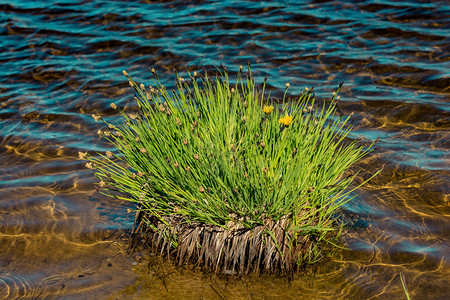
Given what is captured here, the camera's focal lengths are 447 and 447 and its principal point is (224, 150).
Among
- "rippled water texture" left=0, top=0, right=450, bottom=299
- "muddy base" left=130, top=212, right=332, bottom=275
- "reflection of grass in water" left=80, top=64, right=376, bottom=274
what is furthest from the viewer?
"rippled water texture" left=0, top=0, right=450, bottom=299

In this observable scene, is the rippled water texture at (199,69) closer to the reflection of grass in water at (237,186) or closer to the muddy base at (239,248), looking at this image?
the muddy base at (239,248)

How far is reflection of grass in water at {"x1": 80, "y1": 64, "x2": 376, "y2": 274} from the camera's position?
375cm

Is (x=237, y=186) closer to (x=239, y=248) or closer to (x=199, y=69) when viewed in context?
(x=239, y=248)

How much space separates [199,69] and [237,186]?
630cm

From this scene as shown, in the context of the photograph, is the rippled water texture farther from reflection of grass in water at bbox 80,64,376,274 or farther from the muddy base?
reflection of grass in water at bbox 80,64,376,274

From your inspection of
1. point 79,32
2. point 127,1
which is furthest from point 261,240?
point 127,1

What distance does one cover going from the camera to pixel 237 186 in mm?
3807

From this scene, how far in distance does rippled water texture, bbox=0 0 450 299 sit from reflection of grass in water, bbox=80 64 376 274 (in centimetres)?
26

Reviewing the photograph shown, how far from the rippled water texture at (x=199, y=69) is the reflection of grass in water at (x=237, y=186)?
0.26 metres

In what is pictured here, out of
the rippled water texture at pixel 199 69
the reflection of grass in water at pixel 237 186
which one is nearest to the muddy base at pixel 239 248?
the reflection of grass in water at pixel 237 186

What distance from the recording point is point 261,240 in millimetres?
3895

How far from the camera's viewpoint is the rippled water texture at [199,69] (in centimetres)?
412

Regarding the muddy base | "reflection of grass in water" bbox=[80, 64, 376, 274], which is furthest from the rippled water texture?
"reflection of grass in water" bbox=[80, 64, 376, 274]

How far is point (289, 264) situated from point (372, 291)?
74 centimetres
